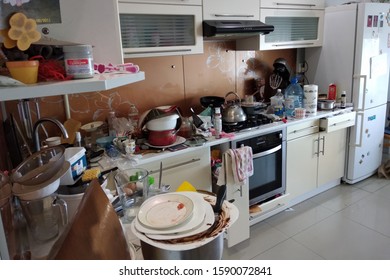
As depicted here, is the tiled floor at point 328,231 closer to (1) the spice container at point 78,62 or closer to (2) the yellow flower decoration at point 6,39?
(1) the spice container at point 78,62

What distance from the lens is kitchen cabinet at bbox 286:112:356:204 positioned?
260cm

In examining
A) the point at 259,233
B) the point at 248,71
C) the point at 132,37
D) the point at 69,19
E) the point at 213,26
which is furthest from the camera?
the point at 248,71

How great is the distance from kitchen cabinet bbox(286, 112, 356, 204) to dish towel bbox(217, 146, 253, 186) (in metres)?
0.62

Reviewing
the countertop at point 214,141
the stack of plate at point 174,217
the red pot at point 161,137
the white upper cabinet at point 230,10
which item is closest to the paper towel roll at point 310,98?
the countertop at point 214,141

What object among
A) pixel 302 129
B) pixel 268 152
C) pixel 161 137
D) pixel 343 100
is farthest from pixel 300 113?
pixel 161 137

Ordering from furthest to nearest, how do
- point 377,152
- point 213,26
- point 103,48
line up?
point 377,152
point 213,26
point 103,48

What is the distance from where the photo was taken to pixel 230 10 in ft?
7.30

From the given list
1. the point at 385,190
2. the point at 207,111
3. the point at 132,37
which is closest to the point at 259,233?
the point at 207,111

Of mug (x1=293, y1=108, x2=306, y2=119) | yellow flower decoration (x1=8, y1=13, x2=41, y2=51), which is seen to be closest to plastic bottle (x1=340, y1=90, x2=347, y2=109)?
mug (x1=293, y1=108, x2=306, y2=119)

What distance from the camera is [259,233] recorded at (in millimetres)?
2410

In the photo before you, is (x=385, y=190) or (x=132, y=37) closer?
(x=132, y=37)

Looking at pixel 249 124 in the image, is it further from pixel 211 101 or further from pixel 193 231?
pixel 193 231

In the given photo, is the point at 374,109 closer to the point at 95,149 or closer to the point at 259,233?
the point at 259,233
